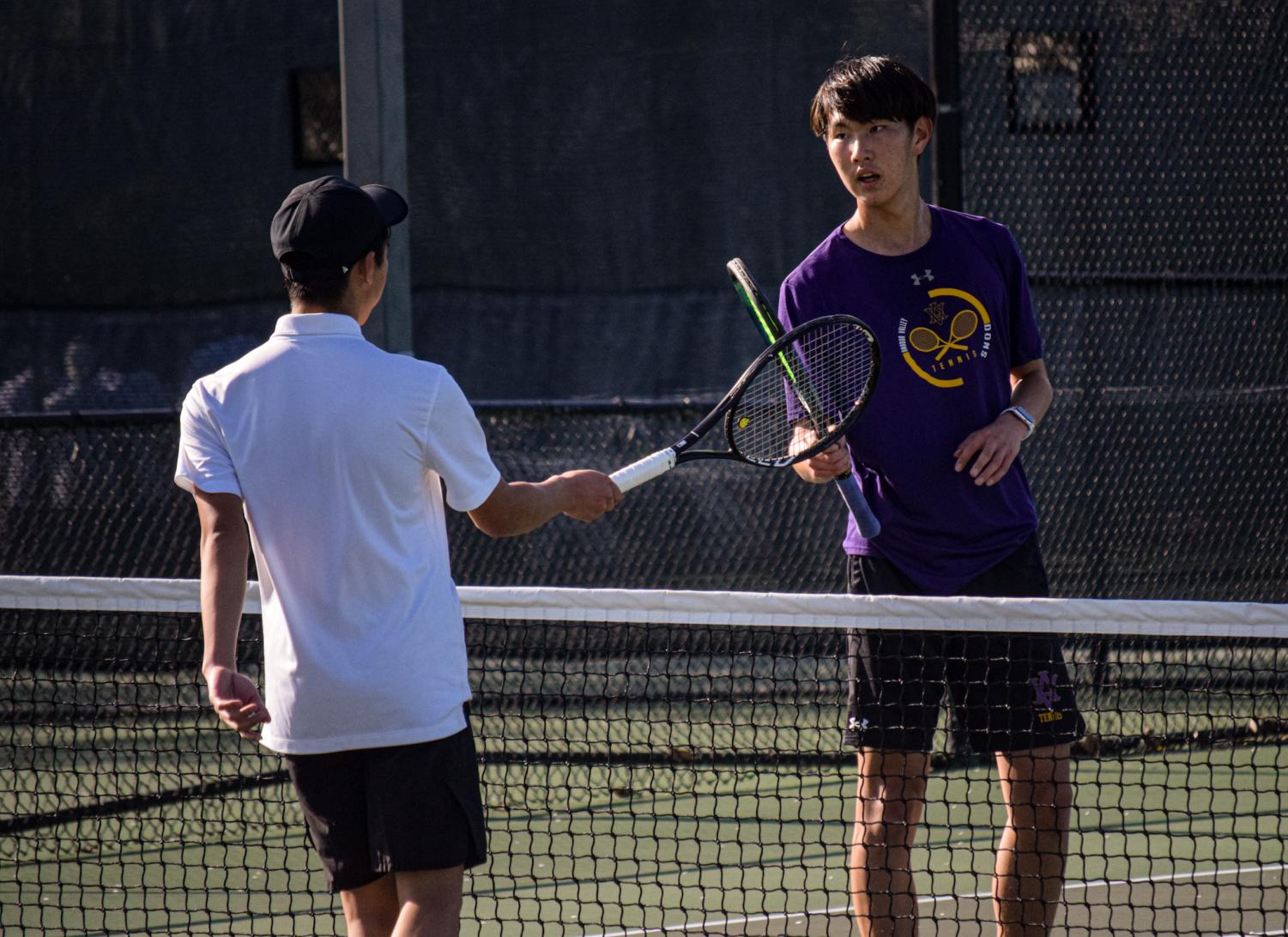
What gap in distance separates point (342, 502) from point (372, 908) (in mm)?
545

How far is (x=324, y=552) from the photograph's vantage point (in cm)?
180

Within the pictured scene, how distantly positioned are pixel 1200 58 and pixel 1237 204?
18.4 inches

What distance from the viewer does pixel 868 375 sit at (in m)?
2.33

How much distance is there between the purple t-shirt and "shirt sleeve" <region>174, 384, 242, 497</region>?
98 centimetres

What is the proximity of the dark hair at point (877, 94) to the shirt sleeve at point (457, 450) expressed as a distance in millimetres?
835

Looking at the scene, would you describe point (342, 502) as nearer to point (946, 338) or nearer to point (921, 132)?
point (946, 338)

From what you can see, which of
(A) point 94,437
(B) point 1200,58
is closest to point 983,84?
(B) point 1200,58

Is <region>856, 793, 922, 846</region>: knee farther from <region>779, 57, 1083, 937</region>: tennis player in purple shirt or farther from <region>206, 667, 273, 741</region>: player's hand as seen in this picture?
<region>206, 667, 273, 741</region>: player's hand

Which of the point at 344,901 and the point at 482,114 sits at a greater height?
the point at 482,114

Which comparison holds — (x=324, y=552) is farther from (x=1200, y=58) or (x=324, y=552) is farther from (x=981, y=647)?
(x=1200, y=58)

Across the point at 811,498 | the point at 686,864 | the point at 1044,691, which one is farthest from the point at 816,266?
the point at 811,498

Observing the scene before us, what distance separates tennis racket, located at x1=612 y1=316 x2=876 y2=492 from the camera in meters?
2.28

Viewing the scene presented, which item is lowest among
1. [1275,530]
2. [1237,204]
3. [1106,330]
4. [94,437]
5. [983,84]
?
[1275,530]

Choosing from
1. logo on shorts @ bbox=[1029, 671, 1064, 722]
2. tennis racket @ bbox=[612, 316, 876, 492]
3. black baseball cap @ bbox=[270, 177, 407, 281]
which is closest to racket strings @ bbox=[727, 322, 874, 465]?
tennis racket @ bbox=[612, 316, 876, 492]
